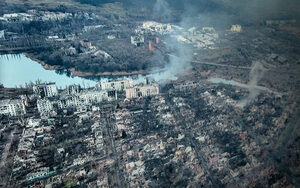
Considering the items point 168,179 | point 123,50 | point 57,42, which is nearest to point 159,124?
A: point 168,179

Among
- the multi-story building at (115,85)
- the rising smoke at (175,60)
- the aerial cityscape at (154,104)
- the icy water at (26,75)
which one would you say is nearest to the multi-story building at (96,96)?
the aerial cityscape at (154,104)

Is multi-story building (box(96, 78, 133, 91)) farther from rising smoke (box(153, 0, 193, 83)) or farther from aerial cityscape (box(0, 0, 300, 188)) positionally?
rising smoke (box(153, 0, 193, 83))

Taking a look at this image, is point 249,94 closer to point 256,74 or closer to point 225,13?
point 256,74

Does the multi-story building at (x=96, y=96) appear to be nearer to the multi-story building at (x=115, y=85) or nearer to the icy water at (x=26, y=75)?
the multi-story building at (x=115, y=85)

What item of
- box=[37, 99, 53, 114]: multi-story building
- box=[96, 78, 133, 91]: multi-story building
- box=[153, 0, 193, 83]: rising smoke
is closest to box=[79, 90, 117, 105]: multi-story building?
box=[96, 78, 133, 91]: multi-story building

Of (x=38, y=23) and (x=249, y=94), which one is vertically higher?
(x=38, y=23)
